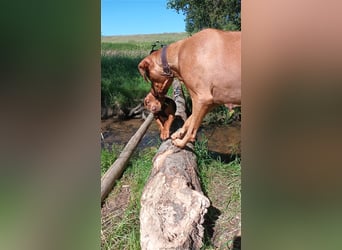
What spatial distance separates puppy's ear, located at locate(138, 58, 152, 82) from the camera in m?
1.00

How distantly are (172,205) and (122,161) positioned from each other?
174 millimetres

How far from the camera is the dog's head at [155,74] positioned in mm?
1012

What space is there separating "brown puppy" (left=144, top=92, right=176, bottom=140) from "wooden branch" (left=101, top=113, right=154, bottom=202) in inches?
0.9

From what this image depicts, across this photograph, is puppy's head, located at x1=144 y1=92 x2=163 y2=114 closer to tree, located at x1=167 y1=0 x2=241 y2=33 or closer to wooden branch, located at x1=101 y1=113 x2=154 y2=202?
wooden branch, located at x1=101 y1=113 x2=154 y2=202

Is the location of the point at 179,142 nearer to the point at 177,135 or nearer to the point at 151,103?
the point at 177,135

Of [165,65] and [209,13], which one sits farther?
[165,65]

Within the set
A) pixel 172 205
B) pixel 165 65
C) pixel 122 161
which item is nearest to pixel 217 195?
pixel 172 205

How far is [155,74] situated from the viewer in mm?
1049

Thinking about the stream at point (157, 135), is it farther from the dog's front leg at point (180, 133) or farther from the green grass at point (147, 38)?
the green grass at point (147, 38)

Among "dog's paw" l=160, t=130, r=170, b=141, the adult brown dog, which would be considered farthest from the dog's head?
"dog's paw" l=160, t=130, r=170, b=141
